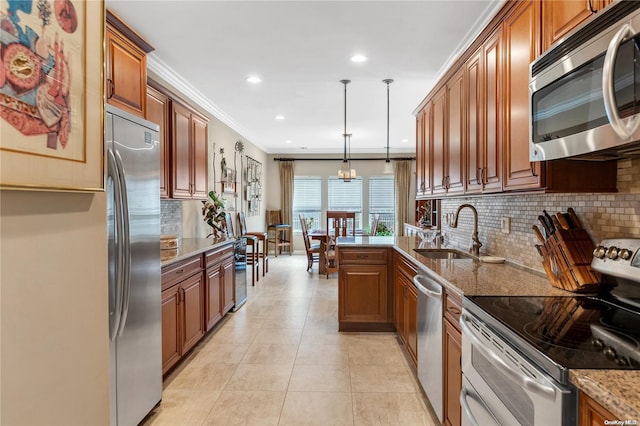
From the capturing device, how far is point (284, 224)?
892cm

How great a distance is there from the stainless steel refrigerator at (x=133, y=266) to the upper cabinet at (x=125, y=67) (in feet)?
1.33

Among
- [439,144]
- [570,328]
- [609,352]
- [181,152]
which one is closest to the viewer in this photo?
[609,352]

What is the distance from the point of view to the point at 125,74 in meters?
2.35

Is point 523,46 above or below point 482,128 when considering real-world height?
above

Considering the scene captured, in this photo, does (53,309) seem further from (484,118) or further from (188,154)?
(188,154)

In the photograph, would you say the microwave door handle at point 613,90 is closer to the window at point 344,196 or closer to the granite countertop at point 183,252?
the granite countertop at point 183,252

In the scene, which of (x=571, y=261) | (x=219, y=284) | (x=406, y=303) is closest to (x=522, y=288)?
(x=571, y=261)

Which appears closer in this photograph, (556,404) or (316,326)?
(556,404)

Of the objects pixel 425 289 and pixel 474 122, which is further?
pixel 474 122

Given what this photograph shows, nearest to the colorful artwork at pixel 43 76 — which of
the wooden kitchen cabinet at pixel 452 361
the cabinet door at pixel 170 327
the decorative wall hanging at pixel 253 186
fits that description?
the wooden kitchen cabinet at pixel 452 361

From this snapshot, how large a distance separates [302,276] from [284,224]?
111 inches

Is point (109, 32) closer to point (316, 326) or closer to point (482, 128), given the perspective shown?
point (482, 128)

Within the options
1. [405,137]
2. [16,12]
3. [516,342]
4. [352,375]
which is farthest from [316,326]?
[405,137]

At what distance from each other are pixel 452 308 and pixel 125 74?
8.24 feet
